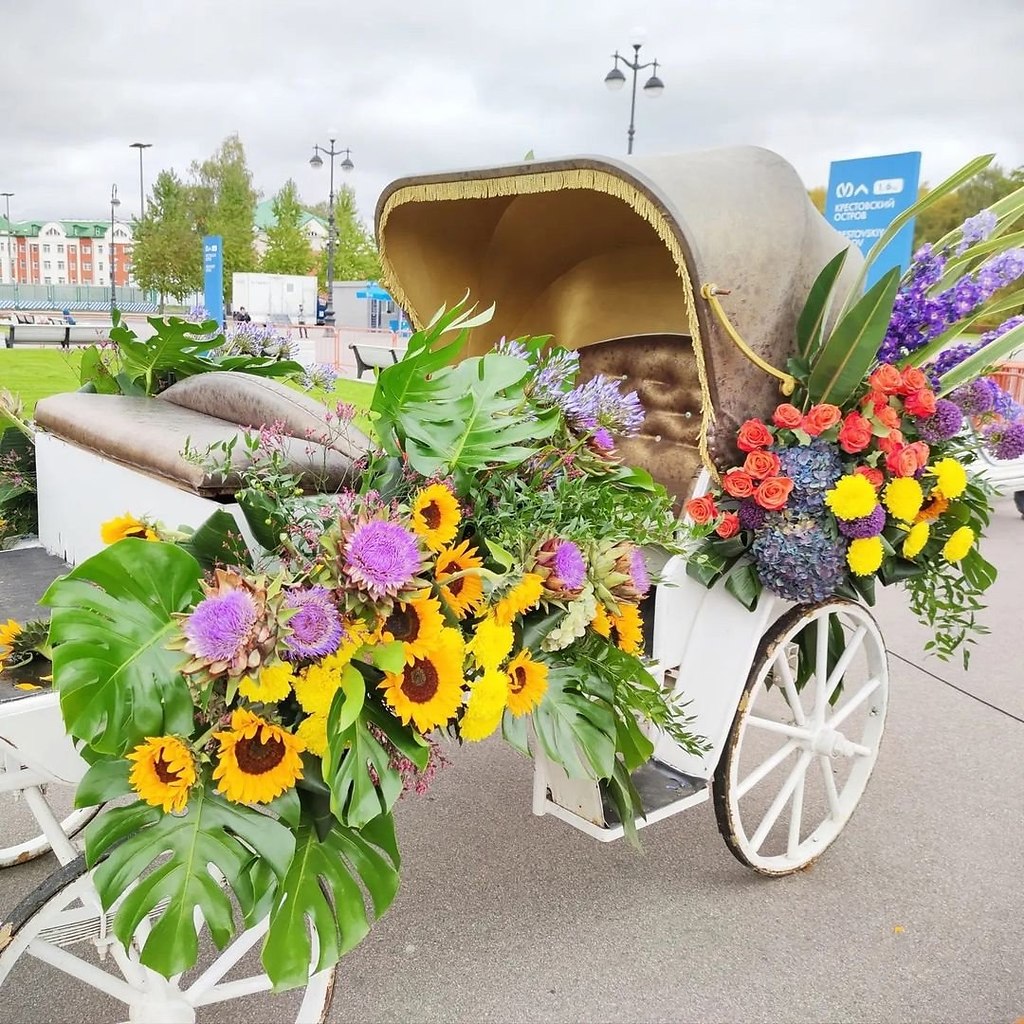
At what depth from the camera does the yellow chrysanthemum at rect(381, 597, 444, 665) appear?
4.71 feet

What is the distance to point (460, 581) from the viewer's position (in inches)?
61.9

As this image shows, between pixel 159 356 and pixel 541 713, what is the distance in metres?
1.54

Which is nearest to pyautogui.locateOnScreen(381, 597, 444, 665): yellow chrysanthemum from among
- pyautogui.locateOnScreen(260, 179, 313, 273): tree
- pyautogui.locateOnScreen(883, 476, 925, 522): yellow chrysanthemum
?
pyautogui.locateOnScreen(883, 476, 925, 522): yellow chrysanthemum

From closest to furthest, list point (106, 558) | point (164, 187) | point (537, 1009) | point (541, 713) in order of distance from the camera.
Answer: point (106, 558) < point (541, 713) < point (537, 1009) < point (164, 187)

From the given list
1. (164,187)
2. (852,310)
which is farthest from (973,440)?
(164,187)

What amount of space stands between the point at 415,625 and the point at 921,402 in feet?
5.23

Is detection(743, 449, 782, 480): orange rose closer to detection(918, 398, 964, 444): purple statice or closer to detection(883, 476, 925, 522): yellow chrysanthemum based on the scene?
detection(883, 476, 925, 522): yellow chrysanthemum

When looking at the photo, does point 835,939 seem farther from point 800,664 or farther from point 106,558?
point 106,558

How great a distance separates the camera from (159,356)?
249 cm

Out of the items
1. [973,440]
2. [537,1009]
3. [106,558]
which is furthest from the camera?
[973,440]

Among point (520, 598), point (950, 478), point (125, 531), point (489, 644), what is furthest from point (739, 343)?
point (125, 531)

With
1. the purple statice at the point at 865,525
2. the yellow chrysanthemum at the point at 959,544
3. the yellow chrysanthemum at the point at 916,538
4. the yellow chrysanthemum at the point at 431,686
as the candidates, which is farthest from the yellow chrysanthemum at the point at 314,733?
the yellow chrysanthemum at the point at 959,544

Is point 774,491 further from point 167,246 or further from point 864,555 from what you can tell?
point 167,246

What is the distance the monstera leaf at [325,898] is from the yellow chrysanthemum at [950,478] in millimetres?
1720
